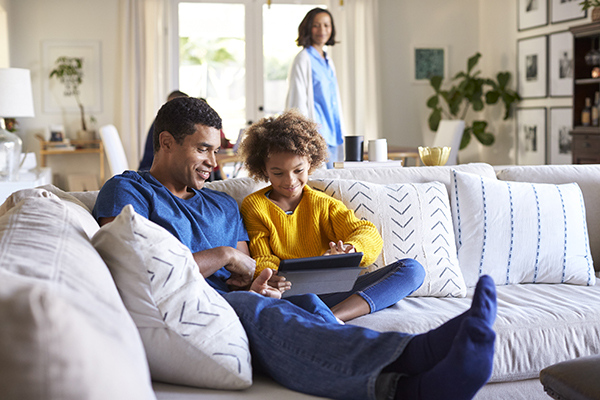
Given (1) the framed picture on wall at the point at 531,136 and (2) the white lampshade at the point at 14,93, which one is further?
(1) the framed picture on wall at the point at 531,136

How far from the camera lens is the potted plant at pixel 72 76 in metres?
6.28

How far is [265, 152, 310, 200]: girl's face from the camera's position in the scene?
2033 mm

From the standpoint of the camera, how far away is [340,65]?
670 centimetres

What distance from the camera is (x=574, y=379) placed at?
1348mm

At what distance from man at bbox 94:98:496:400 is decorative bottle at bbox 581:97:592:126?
3.97 metres

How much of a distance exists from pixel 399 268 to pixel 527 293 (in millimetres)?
502

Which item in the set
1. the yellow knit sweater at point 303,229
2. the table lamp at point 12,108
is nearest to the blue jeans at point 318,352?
the yellow knit sweater at point 303,229

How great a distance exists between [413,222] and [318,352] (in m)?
1.03

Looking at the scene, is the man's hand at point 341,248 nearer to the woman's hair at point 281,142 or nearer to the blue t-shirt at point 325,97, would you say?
the woman's hair at point 281,142

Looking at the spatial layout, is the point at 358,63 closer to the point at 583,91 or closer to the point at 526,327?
the point at 583,91

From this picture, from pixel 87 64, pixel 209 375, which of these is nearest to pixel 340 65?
pixel 87 64

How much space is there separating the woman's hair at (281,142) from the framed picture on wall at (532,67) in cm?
449

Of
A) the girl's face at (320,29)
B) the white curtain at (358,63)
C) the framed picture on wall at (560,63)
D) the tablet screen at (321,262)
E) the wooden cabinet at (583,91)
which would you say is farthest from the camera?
the white curtain at (358,63)

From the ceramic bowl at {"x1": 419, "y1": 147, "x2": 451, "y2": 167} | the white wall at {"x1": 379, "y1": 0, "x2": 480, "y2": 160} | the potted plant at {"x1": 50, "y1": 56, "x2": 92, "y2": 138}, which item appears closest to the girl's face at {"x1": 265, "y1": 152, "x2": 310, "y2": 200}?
the ceramic bowl at {"x1": 419, "y1": 147, "x2": 451, "y2": 167}
